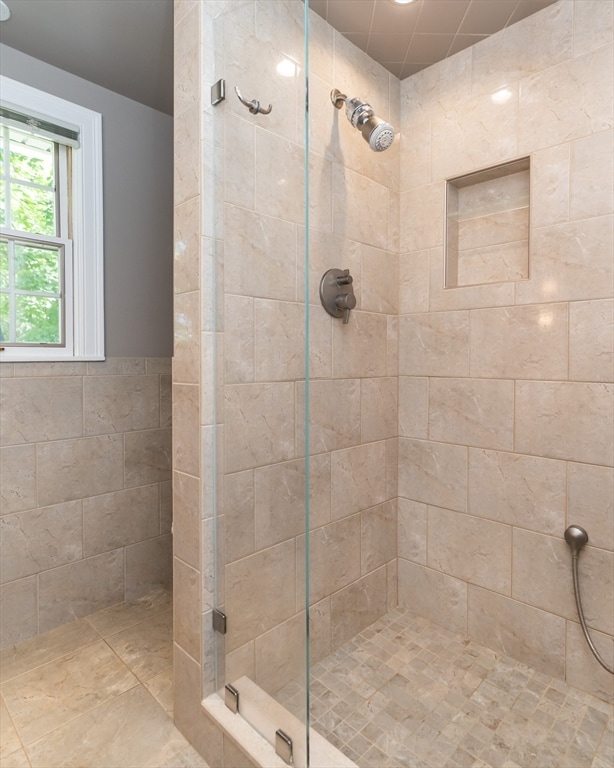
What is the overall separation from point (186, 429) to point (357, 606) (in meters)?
1.06

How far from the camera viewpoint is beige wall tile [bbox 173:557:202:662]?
1.27 metres

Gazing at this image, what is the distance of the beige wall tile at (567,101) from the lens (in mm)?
1444

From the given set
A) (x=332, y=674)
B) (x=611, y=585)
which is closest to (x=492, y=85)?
(x=611, y=585)

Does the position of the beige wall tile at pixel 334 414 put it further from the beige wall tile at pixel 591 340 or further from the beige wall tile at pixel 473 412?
the beige wall tile at pixel 591 340

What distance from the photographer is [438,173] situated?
183 centimetres

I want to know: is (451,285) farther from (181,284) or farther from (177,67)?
(177,67)

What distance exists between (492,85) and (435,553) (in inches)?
73.0

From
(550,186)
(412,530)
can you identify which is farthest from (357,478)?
(550,186)

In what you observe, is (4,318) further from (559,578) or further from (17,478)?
(559,578)

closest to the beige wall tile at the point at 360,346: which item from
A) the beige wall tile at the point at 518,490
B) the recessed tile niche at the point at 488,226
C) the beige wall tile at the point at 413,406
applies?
the beige wall tile at the point at 413,406

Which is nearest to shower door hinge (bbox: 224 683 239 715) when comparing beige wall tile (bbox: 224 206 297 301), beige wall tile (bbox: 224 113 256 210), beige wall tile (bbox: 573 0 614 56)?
beige wall tile (bbox: 224 206 297 301)

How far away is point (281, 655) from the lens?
103 centimetres

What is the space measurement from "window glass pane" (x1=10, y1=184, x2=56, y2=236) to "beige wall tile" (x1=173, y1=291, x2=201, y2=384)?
1074 millimetres

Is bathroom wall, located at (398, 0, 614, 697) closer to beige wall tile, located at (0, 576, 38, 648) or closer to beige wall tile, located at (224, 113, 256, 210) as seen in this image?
beige wall tile, located at (224, 113, 256, 210)
